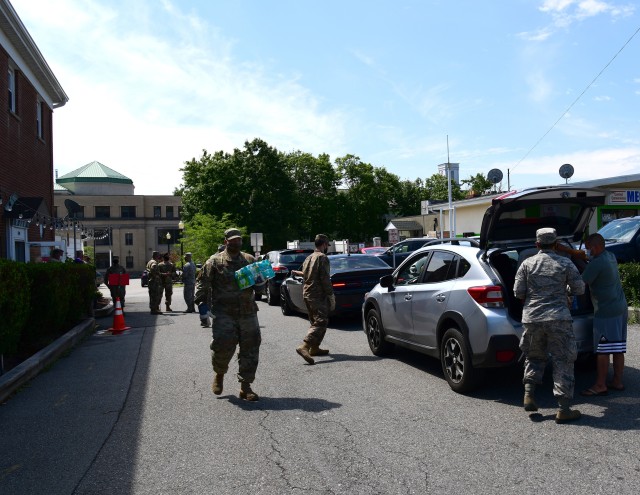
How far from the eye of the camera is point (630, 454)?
15.2ft

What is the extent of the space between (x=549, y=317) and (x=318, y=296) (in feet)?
14.3

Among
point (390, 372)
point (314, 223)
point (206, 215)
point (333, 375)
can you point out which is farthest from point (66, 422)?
point (314, 223)

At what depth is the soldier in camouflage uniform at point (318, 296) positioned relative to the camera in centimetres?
912

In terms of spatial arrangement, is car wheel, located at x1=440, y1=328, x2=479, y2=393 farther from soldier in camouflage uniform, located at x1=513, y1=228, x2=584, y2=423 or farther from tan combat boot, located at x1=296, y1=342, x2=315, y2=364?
tan combat boot, located at x1=296, y1=342, x2=315, y2=364

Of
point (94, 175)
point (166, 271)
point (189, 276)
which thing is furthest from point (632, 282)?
point (94, 175)

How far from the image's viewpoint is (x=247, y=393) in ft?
22.2

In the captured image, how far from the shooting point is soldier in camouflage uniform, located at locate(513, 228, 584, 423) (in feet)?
17.9

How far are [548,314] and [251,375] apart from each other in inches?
123

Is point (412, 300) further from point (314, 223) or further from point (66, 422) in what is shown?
point (314, 223)

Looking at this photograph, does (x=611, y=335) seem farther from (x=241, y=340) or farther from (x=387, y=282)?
(x=241, y=340)

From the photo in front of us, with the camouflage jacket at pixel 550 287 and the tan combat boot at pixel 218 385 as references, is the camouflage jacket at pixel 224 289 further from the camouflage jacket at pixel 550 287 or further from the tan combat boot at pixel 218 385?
the camouflage jacket at pixel 550 287

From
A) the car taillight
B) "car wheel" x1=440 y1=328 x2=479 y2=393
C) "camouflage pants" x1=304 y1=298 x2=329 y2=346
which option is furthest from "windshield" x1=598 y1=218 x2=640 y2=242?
the car taillight

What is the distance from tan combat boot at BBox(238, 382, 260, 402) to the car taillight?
101 inches

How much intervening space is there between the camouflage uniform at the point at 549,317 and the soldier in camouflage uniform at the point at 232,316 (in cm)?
281
